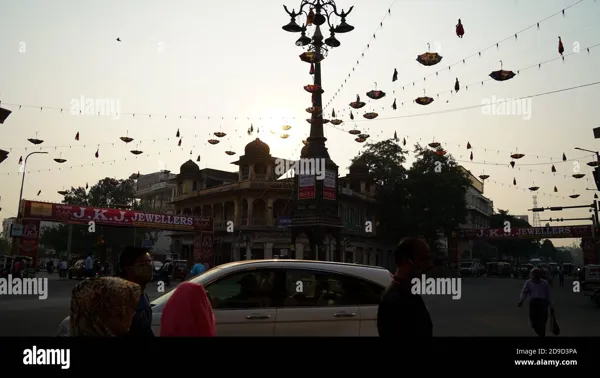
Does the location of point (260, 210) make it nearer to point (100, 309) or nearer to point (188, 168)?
point (188, 168)

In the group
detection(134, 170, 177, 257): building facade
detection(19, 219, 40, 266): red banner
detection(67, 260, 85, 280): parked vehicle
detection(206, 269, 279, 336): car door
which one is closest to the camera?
detection(206, 269, 279, 336): car door

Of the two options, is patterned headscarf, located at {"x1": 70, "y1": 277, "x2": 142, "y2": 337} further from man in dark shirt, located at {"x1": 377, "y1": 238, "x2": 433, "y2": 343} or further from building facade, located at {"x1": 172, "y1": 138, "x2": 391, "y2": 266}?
building facade, located at {"x1": 172, "y1": 138, "x2": 391, "y2": 266}

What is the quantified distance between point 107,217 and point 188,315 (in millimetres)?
34873

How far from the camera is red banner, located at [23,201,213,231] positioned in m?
31.9

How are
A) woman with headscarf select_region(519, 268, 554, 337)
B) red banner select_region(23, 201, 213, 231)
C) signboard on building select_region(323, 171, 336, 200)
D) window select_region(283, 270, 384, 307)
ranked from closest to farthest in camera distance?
1. window select_region(283, 270, 384, 307)
2. woman with headscarf select_region(519, 268, 554, 337)
3. signboard on building select_region(323, 171, 336, 200)
4. red banner select_region(23, 201, 213, 231)

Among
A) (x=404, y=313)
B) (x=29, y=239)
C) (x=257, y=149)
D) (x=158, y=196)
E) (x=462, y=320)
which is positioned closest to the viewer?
(x=404, y=313)

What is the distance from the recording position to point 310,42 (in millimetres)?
24516

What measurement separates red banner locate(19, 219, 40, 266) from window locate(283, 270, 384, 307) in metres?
30.6

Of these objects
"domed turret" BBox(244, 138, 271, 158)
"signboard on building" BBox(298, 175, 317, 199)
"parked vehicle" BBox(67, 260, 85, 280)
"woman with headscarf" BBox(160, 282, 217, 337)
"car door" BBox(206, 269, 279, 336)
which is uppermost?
"domed turret" BBox(244, 138, 271, 158)

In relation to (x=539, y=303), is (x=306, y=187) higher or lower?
higher

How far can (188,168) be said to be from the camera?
182ft

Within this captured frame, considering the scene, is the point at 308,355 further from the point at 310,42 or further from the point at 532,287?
the point at 310,42

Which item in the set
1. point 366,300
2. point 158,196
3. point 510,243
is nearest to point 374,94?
point 366,300

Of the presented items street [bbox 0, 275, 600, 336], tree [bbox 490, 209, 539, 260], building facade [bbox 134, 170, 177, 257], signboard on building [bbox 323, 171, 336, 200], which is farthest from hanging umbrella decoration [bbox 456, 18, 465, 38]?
tree [bbox 490, 209, 539, 260]
